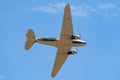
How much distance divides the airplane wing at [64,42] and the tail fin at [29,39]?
7.50m

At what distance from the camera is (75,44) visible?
126500mm

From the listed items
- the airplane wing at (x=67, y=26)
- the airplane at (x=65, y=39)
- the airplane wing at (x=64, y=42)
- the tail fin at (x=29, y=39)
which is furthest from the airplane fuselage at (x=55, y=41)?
the airplane wing at (x=67, y=26)

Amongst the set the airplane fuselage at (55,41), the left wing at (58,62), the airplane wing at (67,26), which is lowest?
the left wing at (58,62)

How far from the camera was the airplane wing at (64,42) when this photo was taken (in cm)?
12171

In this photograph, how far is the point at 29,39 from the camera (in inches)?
4978

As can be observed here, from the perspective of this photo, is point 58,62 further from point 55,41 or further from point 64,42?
point 55,41

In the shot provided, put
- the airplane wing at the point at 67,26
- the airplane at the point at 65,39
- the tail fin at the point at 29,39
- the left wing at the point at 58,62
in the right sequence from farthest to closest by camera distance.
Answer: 1. the left wing at the point at 58,62
2. the tail fin at the point at 29,39
3. the airplane at the point at 65,39
4. the airplane wing at the point at 67,26

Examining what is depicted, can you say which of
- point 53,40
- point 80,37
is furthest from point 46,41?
point 80,37

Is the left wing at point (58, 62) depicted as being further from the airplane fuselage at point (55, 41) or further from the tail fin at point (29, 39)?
the tail fin at point (29, 39)

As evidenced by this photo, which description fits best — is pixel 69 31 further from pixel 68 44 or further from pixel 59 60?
pixel 59 60

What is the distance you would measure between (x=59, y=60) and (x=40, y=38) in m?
12.3

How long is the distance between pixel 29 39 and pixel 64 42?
31.4 ft

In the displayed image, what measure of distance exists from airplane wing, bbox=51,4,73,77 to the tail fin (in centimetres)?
750

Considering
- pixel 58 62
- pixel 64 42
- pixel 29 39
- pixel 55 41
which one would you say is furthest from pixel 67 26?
pixel 58 62
